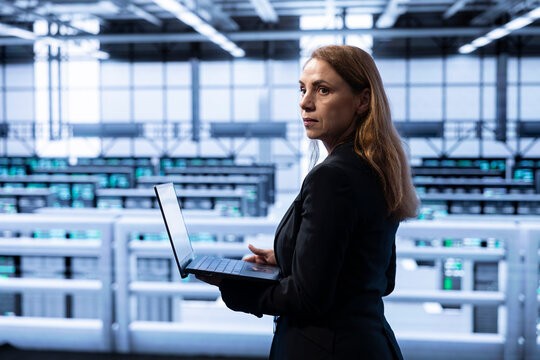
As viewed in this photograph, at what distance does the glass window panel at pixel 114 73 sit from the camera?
1952 centimetres

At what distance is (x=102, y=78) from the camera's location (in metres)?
19.6

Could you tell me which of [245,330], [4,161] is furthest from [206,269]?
[4,161]

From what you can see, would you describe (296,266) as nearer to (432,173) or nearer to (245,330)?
(245,330)

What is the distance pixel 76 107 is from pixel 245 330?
60.1 feet

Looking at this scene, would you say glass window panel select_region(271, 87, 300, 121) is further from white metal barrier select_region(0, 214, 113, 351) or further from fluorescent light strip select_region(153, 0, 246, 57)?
white metal barrier select_region(0, 214, 113, 351)

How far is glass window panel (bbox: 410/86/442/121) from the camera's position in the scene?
18.6m

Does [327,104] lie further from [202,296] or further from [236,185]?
[236,185]

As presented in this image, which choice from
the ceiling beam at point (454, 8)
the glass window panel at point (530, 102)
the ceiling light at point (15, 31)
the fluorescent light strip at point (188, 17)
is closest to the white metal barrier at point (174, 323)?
the fluorescent light strip at point (188, 17)

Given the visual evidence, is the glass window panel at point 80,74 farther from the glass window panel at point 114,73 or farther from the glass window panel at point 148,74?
the glass window panel at point 148,74

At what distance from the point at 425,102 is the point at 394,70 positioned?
4.33 ft

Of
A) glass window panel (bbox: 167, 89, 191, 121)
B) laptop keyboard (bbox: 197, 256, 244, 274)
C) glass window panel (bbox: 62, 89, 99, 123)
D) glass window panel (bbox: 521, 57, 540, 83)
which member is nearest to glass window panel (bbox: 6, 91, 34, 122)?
glass window panel (bbox: 62, 89, 99, 123)

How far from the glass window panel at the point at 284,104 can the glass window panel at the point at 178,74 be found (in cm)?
269

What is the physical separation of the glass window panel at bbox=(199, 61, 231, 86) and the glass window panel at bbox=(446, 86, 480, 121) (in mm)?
6610

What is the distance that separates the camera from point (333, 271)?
119cm
